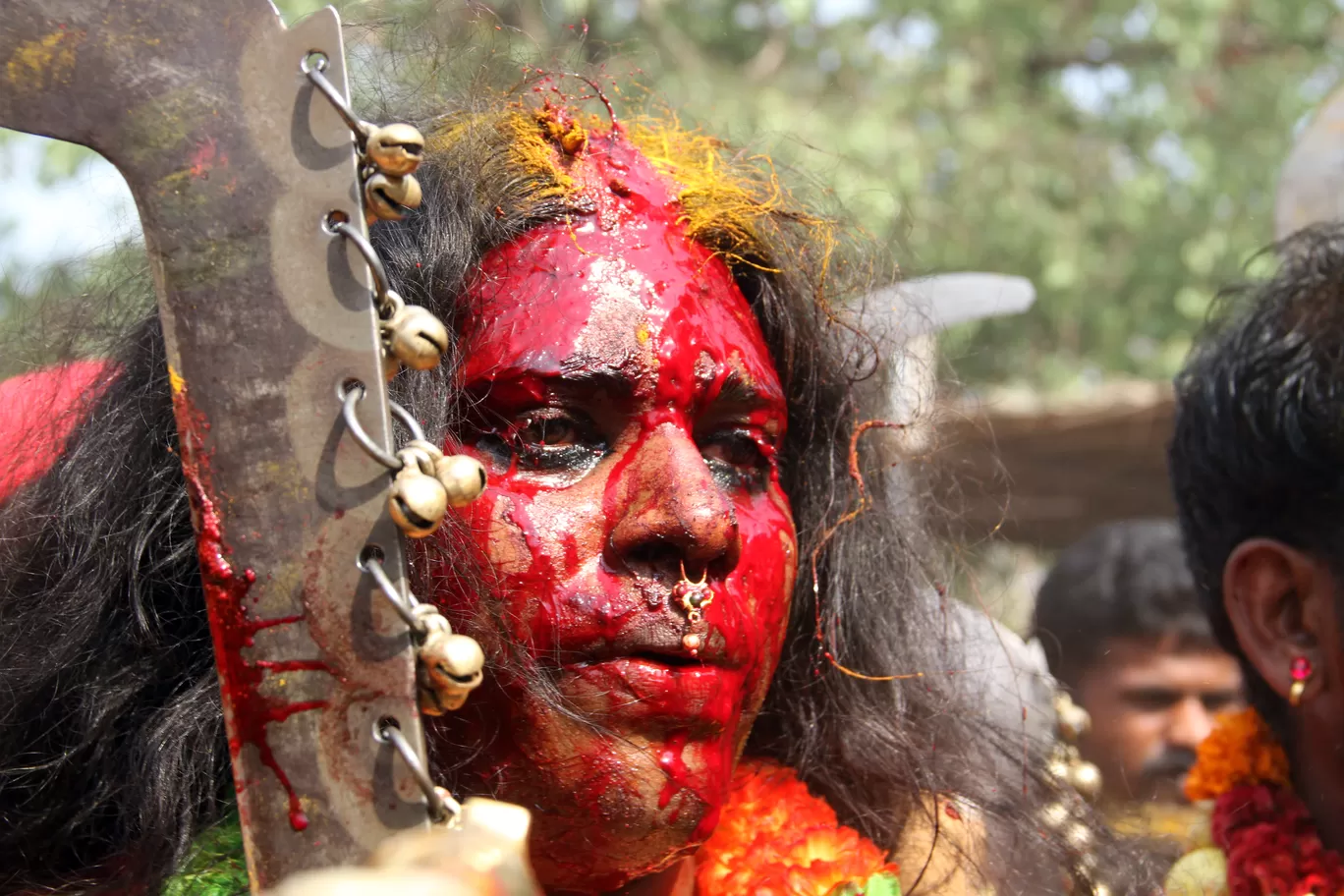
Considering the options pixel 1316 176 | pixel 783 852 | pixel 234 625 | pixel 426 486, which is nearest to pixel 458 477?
pixel 426 486

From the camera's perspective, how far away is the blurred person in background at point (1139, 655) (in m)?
4.11

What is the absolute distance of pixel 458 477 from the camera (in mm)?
1383

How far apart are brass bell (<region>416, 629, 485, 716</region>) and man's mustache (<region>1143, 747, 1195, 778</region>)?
3194mm

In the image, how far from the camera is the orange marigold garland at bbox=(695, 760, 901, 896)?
2.10 meters

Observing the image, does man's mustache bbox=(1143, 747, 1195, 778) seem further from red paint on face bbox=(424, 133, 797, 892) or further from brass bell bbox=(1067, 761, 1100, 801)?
red paint on face bbox=(424, 133, 797, 892)

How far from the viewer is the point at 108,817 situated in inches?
77.1

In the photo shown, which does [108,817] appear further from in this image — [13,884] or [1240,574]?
[1240,574]

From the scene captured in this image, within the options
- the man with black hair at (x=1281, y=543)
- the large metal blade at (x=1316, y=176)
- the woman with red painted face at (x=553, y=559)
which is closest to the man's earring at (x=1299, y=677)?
the man with black hair at (x=1281, y=543)

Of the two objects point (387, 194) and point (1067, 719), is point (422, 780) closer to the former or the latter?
point (387, 194)

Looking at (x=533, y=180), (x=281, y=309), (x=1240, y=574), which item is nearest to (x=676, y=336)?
(x=533, y=180)

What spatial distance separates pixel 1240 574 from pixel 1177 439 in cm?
41

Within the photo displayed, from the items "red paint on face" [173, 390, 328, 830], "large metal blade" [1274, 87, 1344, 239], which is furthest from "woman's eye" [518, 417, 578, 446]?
"large metal blade" [1274, 87, 1344, 239]

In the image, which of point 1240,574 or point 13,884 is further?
point 1240,574

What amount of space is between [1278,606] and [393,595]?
83.3 inches
